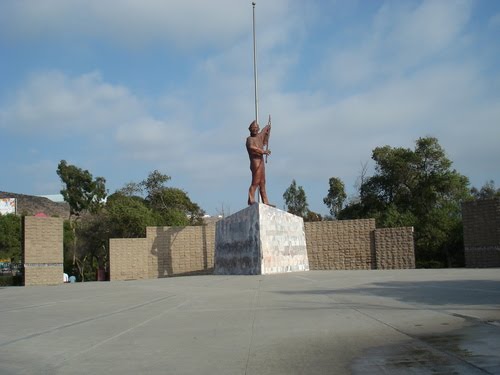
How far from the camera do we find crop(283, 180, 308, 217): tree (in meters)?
50.0

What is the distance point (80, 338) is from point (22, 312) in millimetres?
3847

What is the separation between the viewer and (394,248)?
82.7 feet

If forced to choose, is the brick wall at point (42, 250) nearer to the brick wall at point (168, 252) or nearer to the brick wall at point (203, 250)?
the brick wall at point (203, 250)

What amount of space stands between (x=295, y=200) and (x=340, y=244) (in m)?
24.5

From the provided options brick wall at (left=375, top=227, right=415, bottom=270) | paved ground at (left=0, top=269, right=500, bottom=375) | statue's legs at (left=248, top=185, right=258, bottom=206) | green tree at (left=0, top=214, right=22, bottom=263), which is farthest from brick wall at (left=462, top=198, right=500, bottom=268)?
green tree at (left=0, top=214, right=22, bottom=263)

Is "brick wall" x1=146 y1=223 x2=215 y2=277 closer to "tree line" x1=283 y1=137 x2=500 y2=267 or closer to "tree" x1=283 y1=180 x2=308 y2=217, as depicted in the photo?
"tree line" x1=283 y1=137 x2=500 y2=267

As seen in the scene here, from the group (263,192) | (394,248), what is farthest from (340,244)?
(263,192)

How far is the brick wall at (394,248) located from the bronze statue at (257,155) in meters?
6.98

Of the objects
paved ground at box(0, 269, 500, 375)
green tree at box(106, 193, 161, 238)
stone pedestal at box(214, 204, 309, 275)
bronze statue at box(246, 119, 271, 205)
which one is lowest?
paved ground at box(0, 269, 500, 375)

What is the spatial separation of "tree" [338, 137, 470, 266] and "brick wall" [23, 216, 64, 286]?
18508mm

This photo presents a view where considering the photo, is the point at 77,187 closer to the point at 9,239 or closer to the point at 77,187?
the point at 77,187

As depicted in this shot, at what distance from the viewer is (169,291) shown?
537 inches

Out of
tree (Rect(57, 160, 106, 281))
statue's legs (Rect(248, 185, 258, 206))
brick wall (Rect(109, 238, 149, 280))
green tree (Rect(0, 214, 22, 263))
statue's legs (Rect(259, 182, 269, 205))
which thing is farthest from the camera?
green tree (Rect(0, 214, 22, 263))

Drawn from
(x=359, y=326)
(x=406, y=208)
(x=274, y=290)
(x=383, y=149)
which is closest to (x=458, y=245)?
(x=406, y=208)
